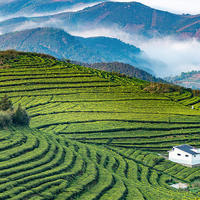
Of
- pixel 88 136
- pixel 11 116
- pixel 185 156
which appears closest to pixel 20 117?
pixel 11 116

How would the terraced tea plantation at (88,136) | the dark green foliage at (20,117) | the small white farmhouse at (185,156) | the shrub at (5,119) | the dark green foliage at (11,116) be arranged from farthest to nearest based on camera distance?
the small white farmhouse at (185,156) < the dark green foliage at (20,117) < the dark green foliage at (11,116) < the shrub at (5,119) < the terraced tea plantation at (88,136)

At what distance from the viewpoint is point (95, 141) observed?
79625 millimetres

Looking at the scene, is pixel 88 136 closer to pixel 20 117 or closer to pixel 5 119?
pixel 20 117

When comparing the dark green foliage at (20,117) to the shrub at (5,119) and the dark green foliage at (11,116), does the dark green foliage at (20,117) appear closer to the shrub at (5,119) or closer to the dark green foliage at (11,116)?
the dark green foliage at (11,116)

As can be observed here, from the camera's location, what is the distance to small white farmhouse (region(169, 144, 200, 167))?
75438 millimetres

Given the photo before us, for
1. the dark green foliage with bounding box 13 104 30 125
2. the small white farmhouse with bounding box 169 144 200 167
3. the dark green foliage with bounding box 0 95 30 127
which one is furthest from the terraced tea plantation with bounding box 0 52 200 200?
the dark green foliage with bounding box 13 104 30 125

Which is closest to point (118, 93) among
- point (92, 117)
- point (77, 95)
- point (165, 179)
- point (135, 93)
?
point (135, 93)

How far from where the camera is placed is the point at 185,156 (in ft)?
248

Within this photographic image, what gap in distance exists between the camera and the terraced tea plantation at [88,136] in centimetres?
4202

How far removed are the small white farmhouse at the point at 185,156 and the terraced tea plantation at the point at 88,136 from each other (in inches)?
105

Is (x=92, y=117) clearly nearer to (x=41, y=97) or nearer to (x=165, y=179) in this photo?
(x=41, y=97)

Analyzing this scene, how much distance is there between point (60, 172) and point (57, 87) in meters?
73.8

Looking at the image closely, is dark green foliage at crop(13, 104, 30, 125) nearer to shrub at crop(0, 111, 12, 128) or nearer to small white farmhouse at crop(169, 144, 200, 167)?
shrub at crop(0, 111, 12, 128)

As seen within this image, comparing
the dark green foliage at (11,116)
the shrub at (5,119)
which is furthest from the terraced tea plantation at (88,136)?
the dark green foliage at (11,116)
